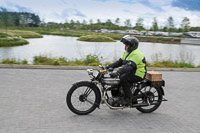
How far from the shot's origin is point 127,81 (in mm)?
4809

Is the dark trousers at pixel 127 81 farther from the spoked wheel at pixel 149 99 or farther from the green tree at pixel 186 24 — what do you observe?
the green tree at pixel 186 24

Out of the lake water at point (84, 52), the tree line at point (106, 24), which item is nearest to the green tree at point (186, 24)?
the tree line at point (106, 24)

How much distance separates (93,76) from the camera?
4.92m

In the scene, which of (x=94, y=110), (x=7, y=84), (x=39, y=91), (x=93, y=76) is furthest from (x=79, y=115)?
(x=7, y=84)

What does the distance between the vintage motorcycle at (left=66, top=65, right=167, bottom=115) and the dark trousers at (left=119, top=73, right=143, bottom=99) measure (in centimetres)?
14

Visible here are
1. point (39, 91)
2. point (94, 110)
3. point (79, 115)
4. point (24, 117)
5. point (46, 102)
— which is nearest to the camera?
point (24, 117)

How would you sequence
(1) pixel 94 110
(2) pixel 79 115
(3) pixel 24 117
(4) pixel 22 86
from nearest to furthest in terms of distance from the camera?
1. (3) pixel 24 117
2. (2) pixel 79 115
3. (1) pixel 94 110
4. (4) pixel 22 86

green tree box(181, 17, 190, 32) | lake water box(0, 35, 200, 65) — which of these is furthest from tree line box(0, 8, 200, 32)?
lake water box(0, 35, 200, 65)

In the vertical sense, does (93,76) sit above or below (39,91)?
above

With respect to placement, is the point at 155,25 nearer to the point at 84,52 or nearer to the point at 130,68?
the point at 84,52

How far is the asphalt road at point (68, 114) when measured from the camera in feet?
14.1

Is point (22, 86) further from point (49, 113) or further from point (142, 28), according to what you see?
point (142, 28)

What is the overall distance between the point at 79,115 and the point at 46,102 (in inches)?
47.3

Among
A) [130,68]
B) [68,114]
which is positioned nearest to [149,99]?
[130,68]
